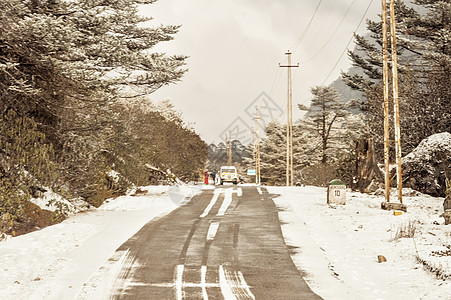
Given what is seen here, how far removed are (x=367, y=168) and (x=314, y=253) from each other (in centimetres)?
1417

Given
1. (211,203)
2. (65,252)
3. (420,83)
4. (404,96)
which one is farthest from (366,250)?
(420,83)

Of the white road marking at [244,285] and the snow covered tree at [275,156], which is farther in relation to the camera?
the snow covered tree at [275,156]

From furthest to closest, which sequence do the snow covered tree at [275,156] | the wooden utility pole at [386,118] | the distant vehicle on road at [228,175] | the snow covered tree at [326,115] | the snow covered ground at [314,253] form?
the snow covered tree at [275,156] → the snow covered tree at [326,115] → the distant vehicle on road at [228,175] → the wooden utility pole at [386,118] → the snow covered ground at [314,253]

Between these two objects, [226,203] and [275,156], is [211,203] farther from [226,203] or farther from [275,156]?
[275,156]

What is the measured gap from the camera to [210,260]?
10148mm

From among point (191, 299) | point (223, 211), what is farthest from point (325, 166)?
point (191, 299)

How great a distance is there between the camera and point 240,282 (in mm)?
8531

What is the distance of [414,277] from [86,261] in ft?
22.0

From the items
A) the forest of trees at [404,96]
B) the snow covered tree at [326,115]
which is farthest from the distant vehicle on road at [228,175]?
the snow covered tree at [326,115]

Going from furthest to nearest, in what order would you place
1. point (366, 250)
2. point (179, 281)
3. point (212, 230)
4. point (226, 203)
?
point (226, 203), point (212, 230), point (366, 250), point (179, 281)

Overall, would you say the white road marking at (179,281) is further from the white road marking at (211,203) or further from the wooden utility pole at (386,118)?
the wooden utility pole at (386,118)

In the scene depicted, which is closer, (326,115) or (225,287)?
(225,287)

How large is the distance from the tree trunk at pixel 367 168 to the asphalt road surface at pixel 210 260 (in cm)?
901

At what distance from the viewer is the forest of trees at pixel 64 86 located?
12.5 meters
